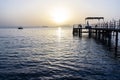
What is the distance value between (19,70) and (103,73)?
712 cm

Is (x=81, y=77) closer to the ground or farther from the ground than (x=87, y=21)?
closer to the ground

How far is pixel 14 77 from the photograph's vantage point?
49.6ft

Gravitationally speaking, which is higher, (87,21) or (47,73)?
(87,21)

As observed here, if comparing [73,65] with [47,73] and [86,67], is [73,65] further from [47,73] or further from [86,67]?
[47,73]

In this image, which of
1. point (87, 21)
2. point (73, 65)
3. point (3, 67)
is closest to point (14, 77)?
point (3, 67)

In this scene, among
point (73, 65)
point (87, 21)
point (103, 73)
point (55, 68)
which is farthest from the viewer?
point (87, 21)

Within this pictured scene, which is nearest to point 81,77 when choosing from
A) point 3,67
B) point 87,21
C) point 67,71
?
point 67,71

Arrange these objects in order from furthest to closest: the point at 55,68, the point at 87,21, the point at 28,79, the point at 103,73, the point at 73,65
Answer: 1. the point at 87,21
2. the point at 73,65
3. the point at 55,68
4. the point at 103,73
5. the point at 28,79

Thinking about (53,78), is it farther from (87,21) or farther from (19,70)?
(87,21)

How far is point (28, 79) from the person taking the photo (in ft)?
48.0

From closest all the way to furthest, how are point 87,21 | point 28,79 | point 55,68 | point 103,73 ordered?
point 28,79 → point 103,73 → point 55,68 → point 87,21

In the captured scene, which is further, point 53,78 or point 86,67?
point 86,67

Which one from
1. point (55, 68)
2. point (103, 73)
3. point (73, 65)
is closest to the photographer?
point (103, 73)

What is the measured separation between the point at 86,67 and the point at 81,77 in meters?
3.53
